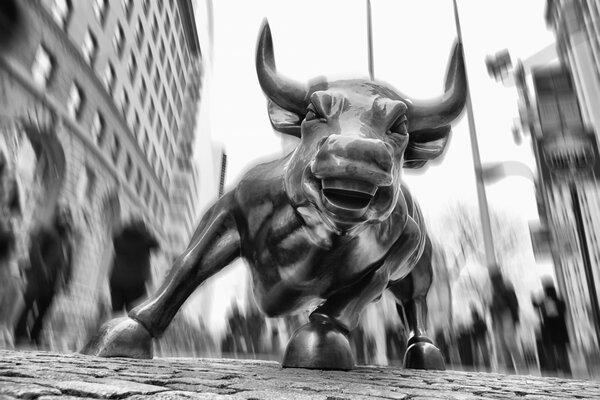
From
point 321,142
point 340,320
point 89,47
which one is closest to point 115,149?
point 89,47

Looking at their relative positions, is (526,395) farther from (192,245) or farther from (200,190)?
(200,190)

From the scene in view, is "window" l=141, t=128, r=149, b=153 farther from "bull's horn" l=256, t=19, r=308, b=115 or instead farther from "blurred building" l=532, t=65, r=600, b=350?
"bull's horn" l=256, t=19, r=308, b=115

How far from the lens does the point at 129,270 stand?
537 centimetres

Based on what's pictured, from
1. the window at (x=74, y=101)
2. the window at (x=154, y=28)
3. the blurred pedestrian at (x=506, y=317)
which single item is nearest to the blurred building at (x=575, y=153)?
the blurred pedestrian at (x=506, y=317)

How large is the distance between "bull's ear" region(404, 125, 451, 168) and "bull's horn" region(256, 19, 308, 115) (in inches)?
24.6

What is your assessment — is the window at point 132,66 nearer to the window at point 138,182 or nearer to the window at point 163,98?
the window at point 138,182

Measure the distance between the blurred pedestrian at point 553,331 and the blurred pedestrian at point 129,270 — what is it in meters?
5.83

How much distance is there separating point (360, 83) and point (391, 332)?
31.1ft

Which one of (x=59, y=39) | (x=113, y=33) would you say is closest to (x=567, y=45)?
(x=113, y=33)

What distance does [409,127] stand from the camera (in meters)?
2.62

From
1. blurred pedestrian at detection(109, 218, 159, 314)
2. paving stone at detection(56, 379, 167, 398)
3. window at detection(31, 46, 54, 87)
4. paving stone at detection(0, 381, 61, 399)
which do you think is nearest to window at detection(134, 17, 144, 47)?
window at detection(31, 46, 54, 87)

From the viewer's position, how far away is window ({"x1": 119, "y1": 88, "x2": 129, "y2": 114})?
79.4ft

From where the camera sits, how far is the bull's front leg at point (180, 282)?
268cm

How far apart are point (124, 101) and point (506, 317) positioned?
21452 millimetres
